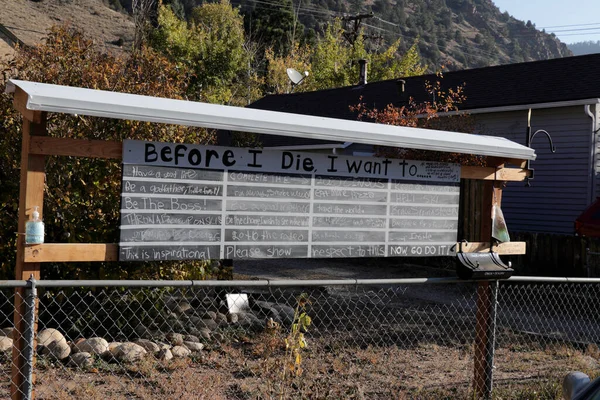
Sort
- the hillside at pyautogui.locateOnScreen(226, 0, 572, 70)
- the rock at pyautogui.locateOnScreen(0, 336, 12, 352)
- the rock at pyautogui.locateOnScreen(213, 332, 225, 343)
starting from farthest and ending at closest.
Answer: the hillside at pyautogui.locateOnScreen(226, 0, 572, 70) → the rock at pyautogui.locateOnScreen(213, 332, 225, 343) → the rock at pyautogui.locateOnScreen(0, 336, 12, 352)

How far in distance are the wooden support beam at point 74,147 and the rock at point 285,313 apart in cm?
424

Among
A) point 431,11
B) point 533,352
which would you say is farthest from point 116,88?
point 431,11

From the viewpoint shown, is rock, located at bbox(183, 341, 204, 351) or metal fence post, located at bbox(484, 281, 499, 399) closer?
metal fence post, located at bbox(484, 281, 499, 399)

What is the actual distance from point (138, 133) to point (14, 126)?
4.16ft

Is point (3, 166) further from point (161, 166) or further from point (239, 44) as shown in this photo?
point (239, 44)

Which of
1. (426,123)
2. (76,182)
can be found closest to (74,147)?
(76,182)

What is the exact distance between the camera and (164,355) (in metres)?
6.61

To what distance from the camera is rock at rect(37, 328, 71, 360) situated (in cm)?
637

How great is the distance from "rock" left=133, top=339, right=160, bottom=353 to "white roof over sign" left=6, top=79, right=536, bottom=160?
8.93 feet

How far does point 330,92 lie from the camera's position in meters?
25.2

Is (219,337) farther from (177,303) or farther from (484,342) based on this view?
(484,342)

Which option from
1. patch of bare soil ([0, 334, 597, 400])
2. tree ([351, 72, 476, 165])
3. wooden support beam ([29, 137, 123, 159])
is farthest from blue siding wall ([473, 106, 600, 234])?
wooden support beam ([29, 137, 123, 159])

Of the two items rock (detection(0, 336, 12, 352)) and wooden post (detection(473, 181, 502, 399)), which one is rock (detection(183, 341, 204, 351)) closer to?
rock (detection(0, 336, 12, 352))

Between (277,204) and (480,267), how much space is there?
167cm
